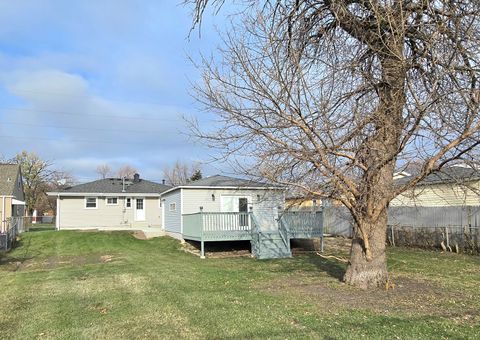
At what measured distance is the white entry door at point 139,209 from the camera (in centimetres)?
3133

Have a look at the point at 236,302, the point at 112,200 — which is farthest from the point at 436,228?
the point at 112,200

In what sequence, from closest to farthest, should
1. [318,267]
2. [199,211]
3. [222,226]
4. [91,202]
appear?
[318,267]
[222,226]
[199,211]
[91,202]

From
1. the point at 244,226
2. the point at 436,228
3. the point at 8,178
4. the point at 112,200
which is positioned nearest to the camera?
the point at 436,228

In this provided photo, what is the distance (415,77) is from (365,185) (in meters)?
2.20

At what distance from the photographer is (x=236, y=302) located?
7965 mm

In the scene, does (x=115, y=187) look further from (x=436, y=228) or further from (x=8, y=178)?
(x=436, y=228)

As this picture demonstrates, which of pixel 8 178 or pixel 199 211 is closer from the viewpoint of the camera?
pixel 199 211

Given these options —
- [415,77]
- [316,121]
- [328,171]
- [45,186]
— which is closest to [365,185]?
[328,171]

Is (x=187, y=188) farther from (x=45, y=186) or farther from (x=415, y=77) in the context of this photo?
(x=45, y=186)

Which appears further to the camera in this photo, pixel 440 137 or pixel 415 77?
pixel 415 77

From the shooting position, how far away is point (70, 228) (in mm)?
29391

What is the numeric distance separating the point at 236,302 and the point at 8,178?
1253 inches

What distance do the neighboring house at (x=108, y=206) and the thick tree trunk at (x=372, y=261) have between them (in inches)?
928

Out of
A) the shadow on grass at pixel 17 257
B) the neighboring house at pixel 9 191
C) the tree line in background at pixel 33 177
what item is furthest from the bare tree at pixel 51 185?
the shadow on grass at pixel 17 257
